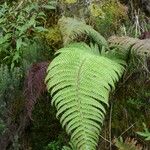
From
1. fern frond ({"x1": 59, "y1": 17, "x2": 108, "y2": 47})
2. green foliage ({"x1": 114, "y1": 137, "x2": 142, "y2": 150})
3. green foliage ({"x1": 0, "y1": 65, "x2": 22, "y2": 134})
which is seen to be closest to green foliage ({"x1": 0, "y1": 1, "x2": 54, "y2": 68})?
green foliage ({"x1": 0, "y1": 65, "x2": 22, "y2": 134})

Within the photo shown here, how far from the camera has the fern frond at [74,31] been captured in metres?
3.05

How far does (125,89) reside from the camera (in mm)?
3092

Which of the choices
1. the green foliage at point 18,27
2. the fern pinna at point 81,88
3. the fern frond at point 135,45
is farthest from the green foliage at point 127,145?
the green foliage at point 18,27

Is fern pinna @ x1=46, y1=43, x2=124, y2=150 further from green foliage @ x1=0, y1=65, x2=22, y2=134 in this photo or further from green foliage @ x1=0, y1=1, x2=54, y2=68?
green foliage @ x1=0, y1=1, x2=54, y2=68

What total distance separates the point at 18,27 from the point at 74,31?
67cm

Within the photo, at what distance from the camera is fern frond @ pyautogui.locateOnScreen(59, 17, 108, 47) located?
3.05 meters

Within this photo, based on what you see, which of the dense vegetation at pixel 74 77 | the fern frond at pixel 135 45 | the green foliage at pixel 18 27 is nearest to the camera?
the dense vegetation at pixel 74 77

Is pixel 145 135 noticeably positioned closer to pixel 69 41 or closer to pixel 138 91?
pixel 138 91

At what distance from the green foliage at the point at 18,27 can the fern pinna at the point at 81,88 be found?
0.65 meters

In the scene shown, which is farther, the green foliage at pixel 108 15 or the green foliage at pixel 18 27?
the green foliage at pixel 108 15

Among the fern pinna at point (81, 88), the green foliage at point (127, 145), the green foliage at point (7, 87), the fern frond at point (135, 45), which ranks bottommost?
the green foliage at point (127, 145)

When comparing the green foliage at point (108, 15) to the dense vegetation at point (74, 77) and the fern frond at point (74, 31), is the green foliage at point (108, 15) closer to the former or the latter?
the dense vegetation at point (74, 77)

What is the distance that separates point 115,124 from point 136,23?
114 centimetres

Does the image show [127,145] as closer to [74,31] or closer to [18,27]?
[74,31]
